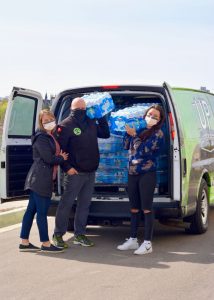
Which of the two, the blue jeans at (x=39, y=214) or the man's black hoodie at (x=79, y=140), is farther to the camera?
the man's black hoodie at (x=79, y=140)

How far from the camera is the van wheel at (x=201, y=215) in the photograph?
896 centimetres

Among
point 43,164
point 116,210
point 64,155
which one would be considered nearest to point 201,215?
point 116,210

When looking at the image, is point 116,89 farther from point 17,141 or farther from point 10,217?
point 10,217

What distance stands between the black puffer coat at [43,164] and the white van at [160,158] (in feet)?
2.18

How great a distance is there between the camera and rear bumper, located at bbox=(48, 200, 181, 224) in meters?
8.22

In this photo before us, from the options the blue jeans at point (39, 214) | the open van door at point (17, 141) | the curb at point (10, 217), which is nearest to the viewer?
the blue jeans at point (39, 214)

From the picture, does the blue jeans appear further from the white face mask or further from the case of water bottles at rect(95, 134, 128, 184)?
the case of water bottles at rect(95, 134, 128, 184)

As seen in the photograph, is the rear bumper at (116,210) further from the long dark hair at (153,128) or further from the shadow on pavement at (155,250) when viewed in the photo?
the long dark hair at (153,128)

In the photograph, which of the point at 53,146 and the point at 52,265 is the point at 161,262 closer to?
the point at 52,265

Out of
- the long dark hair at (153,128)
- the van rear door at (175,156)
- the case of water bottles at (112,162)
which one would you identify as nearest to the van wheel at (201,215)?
the van rear door at (175,156)

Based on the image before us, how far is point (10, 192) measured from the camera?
880 cm

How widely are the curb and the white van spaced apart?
156 cm

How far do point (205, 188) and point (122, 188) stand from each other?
4.42ft

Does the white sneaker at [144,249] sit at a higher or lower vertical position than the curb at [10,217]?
lower
